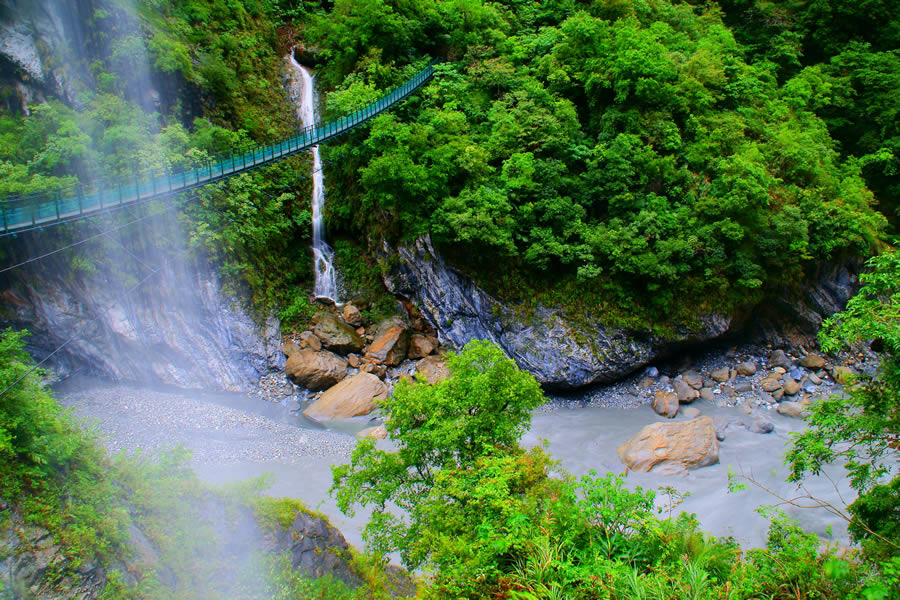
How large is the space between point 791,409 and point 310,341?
1604 cm

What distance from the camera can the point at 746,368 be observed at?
1588 centimetres

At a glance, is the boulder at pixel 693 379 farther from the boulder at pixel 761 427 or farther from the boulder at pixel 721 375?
the boulder at pixel 761 427

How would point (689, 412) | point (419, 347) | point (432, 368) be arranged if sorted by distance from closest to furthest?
point (689, 412) < point (432, 368) < point (419, 347)

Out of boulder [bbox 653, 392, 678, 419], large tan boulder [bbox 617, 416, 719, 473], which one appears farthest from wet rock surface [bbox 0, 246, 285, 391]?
boulder [bbox 653, 392, 678, 419]

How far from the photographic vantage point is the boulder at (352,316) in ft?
57.6

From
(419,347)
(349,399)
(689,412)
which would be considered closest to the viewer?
(689,412)

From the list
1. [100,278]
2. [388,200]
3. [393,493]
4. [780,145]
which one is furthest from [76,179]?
[780,145]

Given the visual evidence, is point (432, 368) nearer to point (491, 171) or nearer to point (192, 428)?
point (491, 171)

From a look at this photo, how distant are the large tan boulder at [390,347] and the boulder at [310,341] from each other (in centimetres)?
180

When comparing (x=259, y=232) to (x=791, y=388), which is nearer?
(x=791, y=388)

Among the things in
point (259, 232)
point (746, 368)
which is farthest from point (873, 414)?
point (259, 232)

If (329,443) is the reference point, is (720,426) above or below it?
below

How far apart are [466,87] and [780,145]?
477 inches

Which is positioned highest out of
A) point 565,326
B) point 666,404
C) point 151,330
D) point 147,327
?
point 147,327
